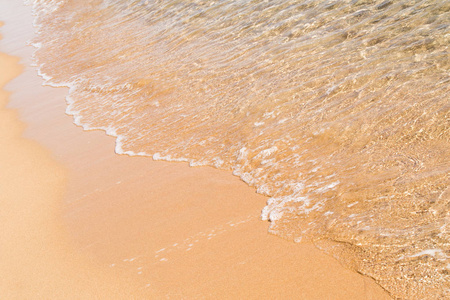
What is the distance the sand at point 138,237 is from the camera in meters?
3.15

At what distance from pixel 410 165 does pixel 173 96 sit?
3.58m

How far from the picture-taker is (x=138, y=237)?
385 cm

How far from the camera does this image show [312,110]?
16.4 feet

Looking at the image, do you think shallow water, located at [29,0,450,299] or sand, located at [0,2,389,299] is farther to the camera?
shallow water, located at [29,0,450,299]

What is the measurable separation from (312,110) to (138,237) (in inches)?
92.2

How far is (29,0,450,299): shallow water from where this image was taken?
10.8ft

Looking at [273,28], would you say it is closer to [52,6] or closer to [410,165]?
[410,165]

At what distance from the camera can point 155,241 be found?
3.75m

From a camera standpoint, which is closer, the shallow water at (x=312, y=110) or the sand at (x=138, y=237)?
the sand at (x=138, y=237)

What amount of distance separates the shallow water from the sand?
213 mm

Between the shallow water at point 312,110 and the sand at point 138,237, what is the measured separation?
21 cm

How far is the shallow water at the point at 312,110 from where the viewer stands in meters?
3.30

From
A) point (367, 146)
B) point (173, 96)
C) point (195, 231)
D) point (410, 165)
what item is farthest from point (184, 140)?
point (410, 165)

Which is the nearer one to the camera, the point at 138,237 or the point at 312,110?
the point at 138,237
